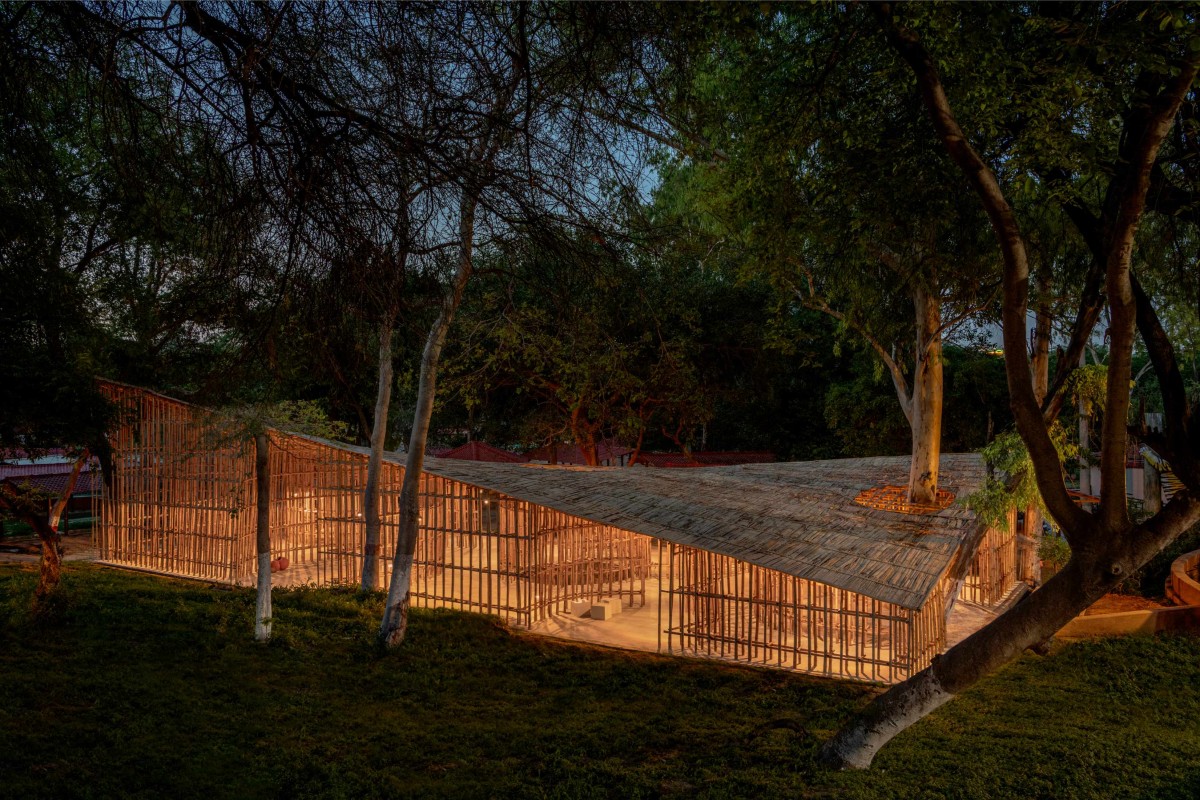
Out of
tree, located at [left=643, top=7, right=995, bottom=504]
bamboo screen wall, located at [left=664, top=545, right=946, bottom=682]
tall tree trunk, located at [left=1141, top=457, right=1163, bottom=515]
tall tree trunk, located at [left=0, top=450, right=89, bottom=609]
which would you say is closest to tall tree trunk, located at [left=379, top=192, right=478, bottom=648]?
bamboo screen wall, located at [left=664, top=545, right=946, bottom=682]

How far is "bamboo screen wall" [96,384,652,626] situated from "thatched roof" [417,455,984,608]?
66 cm

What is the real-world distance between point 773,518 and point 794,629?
1.20 meters

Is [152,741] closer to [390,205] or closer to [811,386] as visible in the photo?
[390,205]

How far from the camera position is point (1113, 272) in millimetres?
3266

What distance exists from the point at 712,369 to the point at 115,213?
39.7 feet

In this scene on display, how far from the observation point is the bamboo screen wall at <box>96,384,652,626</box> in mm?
8992

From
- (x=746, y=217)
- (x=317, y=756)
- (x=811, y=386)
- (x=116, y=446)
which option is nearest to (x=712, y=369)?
(x=811, y=386)

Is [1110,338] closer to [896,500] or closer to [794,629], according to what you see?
[794,629]

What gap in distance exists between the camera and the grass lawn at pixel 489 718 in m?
4.25

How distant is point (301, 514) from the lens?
11.1 meters

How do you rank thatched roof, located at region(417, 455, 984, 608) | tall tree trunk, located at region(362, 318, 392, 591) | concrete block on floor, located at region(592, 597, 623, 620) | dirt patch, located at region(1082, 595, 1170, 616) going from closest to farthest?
thatched roof, located at region(417, 455, 984, 608)
tall tree trunk, located at region(362, 318, 392, 591)
concrete block on floor, located at region(592, 597, 623, 620)
dirt patch, located at region(1082, 595, 1170, 616)

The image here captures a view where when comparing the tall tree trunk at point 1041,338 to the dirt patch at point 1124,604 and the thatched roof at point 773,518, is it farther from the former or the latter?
the dirt patch at point 1124,604

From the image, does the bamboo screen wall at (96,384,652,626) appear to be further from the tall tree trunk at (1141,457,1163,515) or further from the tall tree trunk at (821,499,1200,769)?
the tall tree trunk at (1141,457,1163,515)

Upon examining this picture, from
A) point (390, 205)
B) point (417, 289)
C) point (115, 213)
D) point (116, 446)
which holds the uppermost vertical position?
point (115, 213)
